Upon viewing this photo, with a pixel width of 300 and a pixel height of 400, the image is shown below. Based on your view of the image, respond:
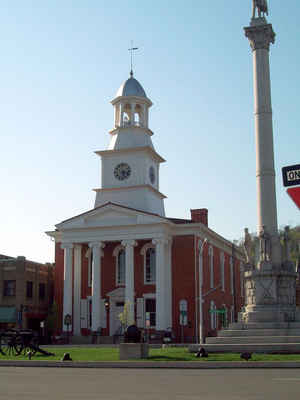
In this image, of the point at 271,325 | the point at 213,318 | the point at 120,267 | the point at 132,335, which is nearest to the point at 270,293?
the point at 271,325

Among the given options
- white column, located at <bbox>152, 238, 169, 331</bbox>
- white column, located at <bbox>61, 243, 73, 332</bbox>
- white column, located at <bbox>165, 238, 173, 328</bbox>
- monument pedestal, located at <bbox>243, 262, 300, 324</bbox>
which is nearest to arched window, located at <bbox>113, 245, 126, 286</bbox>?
white column, located at <bbox>61, 243, 73, 332</bbox>

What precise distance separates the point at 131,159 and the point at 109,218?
8.47 m

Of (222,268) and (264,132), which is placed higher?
(264,132)

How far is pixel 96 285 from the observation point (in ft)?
179

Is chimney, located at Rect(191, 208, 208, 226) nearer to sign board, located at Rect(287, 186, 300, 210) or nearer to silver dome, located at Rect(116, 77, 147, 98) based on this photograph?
silver dome, located at Rect(116, 77, 147, 98)

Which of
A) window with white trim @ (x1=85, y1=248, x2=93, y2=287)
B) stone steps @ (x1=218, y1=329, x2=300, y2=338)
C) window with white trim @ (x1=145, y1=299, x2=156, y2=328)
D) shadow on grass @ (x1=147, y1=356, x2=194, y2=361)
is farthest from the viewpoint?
window with white trim @ (x1=85, y1=248, x2=93, y2=287)

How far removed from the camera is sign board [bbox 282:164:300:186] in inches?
269

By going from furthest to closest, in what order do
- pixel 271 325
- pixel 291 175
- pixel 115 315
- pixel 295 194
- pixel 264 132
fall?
pixel 115 315 < pixel 264 132 < pixel 271 325 < pixel 291 175 < pixel 295 194

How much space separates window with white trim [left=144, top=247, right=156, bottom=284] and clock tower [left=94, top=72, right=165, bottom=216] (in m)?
4.42

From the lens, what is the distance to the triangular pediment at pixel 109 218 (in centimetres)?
5444

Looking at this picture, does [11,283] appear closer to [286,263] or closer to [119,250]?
[119,250]

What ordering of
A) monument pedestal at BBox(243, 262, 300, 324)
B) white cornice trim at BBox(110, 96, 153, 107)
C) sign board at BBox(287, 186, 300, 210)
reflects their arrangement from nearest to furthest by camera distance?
sign board at BBox(287, 186, 300, 210) → monument pedestal at BBox(243, 262, 300, 324) → white cornice trim at BBox(110, 96, 153, 107)

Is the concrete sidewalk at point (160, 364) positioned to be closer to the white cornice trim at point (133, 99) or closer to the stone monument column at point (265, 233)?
the stone monument column at point (265, 233)

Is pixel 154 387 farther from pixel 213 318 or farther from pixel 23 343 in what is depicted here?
pixel 213 318
